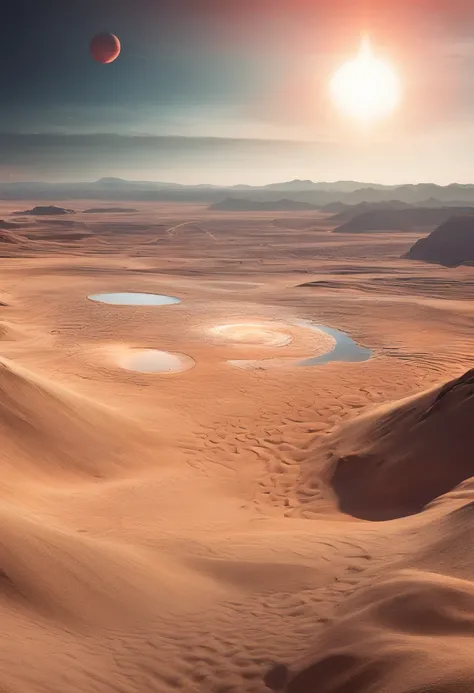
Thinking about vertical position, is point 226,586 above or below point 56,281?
below

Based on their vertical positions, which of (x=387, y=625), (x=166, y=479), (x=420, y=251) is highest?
(x=420, y=251)

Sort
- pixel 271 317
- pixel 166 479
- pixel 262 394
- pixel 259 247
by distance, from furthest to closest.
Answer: pixel 259 247 → pixel 271 317 → pixel 262 394 → pixel 166 479

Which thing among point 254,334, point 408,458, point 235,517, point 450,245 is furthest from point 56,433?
point 450,245

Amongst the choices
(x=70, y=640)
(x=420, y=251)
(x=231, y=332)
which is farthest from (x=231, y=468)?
(x=420, y=251)

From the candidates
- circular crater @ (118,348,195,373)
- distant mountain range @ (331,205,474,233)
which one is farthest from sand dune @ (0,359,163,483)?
distant mountain range @ (331,205,474,233)

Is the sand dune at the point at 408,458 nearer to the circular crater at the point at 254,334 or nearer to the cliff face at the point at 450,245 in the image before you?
the circular crater at the point at 254,334

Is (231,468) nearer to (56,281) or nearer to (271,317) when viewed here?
(271,317)

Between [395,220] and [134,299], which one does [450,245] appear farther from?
[395,220]
